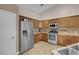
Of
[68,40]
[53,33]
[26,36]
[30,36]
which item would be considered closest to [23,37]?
[26,36]

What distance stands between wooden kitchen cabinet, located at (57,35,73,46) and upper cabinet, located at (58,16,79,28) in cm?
43

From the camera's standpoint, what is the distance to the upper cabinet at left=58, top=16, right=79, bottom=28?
361 cm

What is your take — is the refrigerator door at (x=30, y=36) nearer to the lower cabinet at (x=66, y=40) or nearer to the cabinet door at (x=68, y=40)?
the lower cabinet at (x=66, y=40)

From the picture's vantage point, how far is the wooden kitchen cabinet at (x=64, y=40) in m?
3.56

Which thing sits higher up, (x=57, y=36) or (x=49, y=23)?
(x=49, y=23)

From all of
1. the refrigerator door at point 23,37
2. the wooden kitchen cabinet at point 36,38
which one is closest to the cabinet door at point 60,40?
the wooden kitchen cabinet at point 36,38

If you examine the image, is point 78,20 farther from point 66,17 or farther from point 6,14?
point 6,14

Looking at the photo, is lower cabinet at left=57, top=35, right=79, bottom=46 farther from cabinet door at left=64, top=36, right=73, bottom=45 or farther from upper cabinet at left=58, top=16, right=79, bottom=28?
upper cabinet at left=58, top=16, right=79, bottom=28

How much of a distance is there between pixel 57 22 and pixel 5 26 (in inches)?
89.9

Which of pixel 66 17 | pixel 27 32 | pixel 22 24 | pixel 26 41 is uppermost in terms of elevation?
pixel 66 17

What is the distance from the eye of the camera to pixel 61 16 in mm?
3906

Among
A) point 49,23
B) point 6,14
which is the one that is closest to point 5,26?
point 6,14

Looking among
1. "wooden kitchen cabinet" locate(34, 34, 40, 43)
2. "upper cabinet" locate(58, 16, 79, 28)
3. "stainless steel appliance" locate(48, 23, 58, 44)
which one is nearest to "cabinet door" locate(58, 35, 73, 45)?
"stainless steel appliance" locate(48, 23, 58, 44)

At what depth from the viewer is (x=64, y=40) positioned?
12.3 feet
